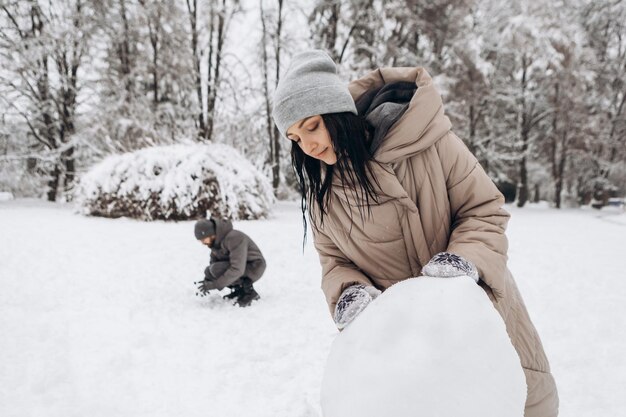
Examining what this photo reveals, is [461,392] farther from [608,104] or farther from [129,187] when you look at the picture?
[608,104]

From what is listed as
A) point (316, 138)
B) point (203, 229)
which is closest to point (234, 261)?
point (203, 229)

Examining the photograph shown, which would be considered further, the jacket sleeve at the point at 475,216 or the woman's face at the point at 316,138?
the woman's face at the point at 316,138

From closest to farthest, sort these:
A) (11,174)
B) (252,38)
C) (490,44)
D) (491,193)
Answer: (491,193)
(11,174)
(252,38)
(490,44)

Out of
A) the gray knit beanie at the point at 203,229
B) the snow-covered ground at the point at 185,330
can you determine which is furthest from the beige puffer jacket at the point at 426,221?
the gray knit beanie at the point at 203,229

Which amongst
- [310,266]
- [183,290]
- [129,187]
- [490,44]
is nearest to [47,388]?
[183,290]

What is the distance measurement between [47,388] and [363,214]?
273 cm

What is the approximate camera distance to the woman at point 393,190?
118 cm

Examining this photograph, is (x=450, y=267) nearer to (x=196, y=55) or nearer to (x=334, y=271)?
(x=334, y=271)

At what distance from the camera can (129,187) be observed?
376 inches

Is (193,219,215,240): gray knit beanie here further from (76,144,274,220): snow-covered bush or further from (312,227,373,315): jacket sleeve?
(76,144,274,220): snow-covered bush

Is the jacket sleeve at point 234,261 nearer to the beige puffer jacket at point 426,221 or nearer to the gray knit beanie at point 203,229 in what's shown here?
the gray knit beanie at point 203,229

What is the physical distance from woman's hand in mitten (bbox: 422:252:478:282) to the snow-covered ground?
1.82 metres

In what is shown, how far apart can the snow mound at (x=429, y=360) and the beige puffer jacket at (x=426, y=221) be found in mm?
182

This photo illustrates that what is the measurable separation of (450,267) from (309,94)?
681 millimetres
